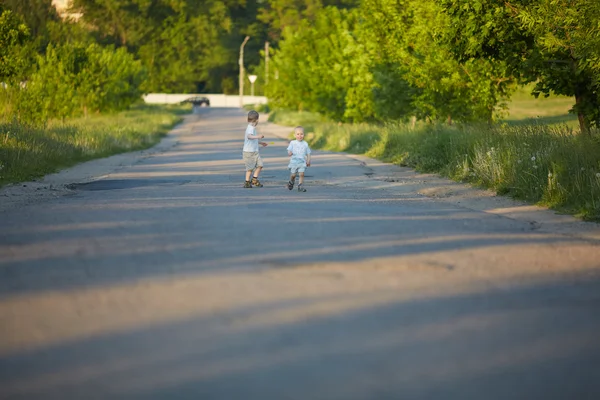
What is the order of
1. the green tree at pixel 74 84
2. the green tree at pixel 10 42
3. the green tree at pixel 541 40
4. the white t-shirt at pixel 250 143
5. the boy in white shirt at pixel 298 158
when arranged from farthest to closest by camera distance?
1. the green tree at pixel 74 84
2. the green tree at pixel 10 42
3. the white t-shirt at pixel 250 143
4. the boy in white shirt at pixel 298 158
5. the green tree at pixel 541 40

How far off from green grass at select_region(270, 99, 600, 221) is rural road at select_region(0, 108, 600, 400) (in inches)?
47.0

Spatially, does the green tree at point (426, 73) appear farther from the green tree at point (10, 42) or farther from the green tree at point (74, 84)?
the green tree at point (74, 84)

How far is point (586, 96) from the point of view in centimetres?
2088

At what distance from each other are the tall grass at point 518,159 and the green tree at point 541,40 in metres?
0.91

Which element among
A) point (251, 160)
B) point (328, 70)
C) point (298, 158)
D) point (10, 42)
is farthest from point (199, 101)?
point (298, 158)

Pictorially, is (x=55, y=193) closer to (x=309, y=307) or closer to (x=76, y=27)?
(x=309, y=307)

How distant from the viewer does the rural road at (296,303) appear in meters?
6.10

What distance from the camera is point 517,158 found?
18.7 meters

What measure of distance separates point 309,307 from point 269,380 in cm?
201

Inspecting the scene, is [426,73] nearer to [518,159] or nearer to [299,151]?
[518,159]

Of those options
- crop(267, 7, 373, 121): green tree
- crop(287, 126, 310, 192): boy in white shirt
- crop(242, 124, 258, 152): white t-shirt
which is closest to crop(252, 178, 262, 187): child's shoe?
crop(242, 124, 258, 152): white t-shirt

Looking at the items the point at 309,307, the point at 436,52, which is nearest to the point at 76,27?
the point at 436,52

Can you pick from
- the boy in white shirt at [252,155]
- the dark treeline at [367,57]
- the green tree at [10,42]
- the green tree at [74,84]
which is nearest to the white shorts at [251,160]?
the boy in white shirt at [252,155]

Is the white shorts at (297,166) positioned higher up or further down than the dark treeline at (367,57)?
further down
